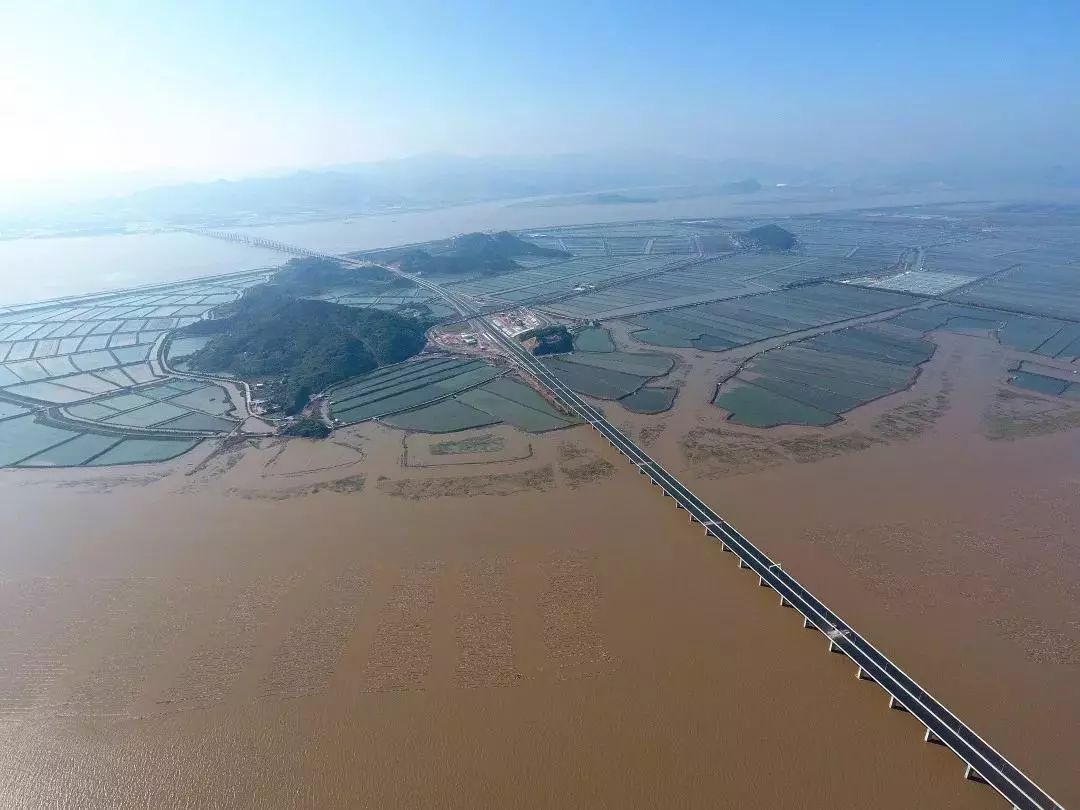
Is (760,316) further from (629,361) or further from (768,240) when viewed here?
(768,240)

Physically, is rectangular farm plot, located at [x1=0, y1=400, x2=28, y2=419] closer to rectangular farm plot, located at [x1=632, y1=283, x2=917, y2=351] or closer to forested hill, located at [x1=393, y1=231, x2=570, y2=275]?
rectangular farm plot, located at [x1=632, y1=283, x2=917, y2=351]

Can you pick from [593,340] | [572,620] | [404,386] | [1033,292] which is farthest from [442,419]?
[1033,292]

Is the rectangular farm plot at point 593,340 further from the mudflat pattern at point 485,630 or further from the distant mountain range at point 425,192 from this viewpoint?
the distant mountain range at point 425,192

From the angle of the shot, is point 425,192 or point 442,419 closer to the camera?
point 442,419

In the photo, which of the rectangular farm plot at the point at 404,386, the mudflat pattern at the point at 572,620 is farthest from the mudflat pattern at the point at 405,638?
the rectangular farm plot at the point at 404,386

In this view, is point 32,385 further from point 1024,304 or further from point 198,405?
point 1024,304

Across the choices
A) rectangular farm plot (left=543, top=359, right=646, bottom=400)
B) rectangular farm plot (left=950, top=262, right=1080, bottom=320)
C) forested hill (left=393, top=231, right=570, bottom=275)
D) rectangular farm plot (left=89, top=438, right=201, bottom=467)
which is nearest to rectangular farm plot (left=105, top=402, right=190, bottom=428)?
rectangular farm plot (left=89, top=438, right=201, bottom=467)
